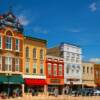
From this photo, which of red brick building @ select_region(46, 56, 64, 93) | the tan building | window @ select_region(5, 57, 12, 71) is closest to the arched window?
window @ select_region(5, 57, 12, 71)

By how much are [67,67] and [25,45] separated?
44.0 feet

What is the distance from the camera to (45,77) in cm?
6594

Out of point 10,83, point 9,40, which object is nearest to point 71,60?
point 9,40

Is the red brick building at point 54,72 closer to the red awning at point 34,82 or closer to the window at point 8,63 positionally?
the red awning at point 34,82

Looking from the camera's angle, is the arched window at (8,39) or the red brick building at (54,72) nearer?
the arched window at (8,39)

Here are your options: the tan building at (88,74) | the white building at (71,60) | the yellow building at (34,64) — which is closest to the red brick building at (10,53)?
the yellow building at (34,64)

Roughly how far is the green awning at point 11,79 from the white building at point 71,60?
14.4 metres

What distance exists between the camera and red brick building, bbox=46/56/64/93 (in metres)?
66.9

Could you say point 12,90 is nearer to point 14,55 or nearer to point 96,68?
point 14,55

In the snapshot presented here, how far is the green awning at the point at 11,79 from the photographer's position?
184ft

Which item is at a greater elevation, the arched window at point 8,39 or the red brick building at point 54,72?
the arched window at point 8,39

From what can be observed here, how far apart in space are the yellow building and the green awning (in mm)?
1892

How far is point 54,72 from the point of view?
68375 millimetres

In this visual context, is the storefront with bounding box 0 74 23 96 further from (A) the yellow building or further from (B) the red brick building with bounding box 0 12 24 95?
(A) the yellow building
